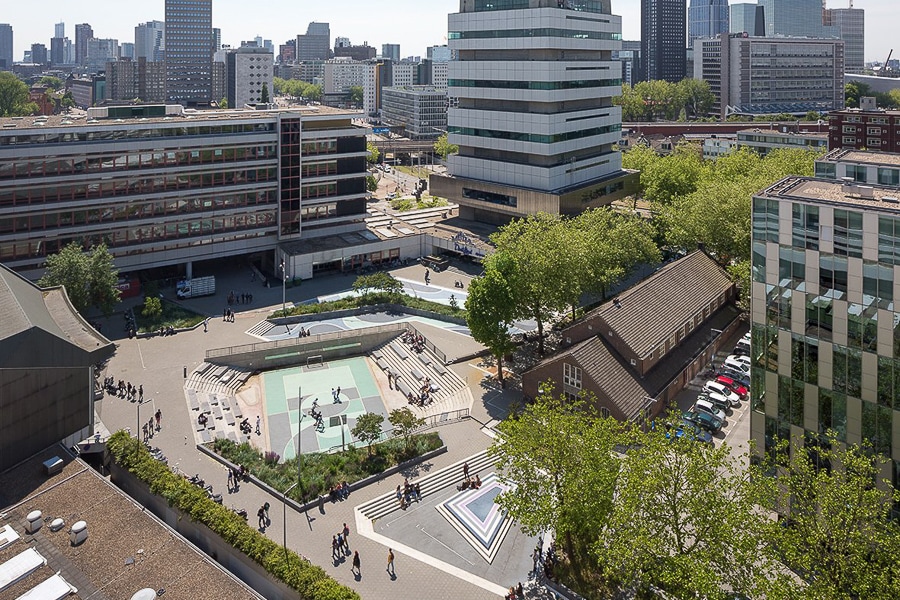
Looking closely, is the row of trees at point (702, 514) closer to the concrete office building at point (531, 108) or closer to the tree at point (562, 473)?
the tree at point (562, 473)

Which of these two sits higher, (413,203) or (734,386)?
(413,203)

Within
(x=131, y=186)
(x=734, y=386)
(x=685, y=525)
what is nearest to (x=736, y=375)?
(x=734, y=386)

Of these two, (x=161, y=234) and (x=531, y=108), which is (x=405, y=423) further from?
(x=531, y=108)

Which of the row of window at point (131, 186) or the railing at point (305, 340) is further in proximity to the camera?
the row of window at point (131, 186)

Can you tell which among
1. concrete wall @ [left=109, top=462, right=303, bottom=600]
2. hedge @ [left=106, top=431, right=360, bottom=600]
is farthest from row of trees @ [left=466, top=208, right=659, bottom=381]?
hedge @ [left=106, top=431, right=360, bottom=600]

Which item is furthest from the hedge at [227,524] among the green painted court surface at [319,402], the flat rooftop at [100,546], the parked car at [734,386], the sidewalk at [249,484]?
the parked car at [734,386]

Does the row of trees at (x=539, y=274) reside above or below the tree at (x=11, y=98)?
below

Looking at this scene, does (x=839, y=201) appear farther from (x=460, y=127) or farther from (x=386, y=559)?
(x=460, y=127)
